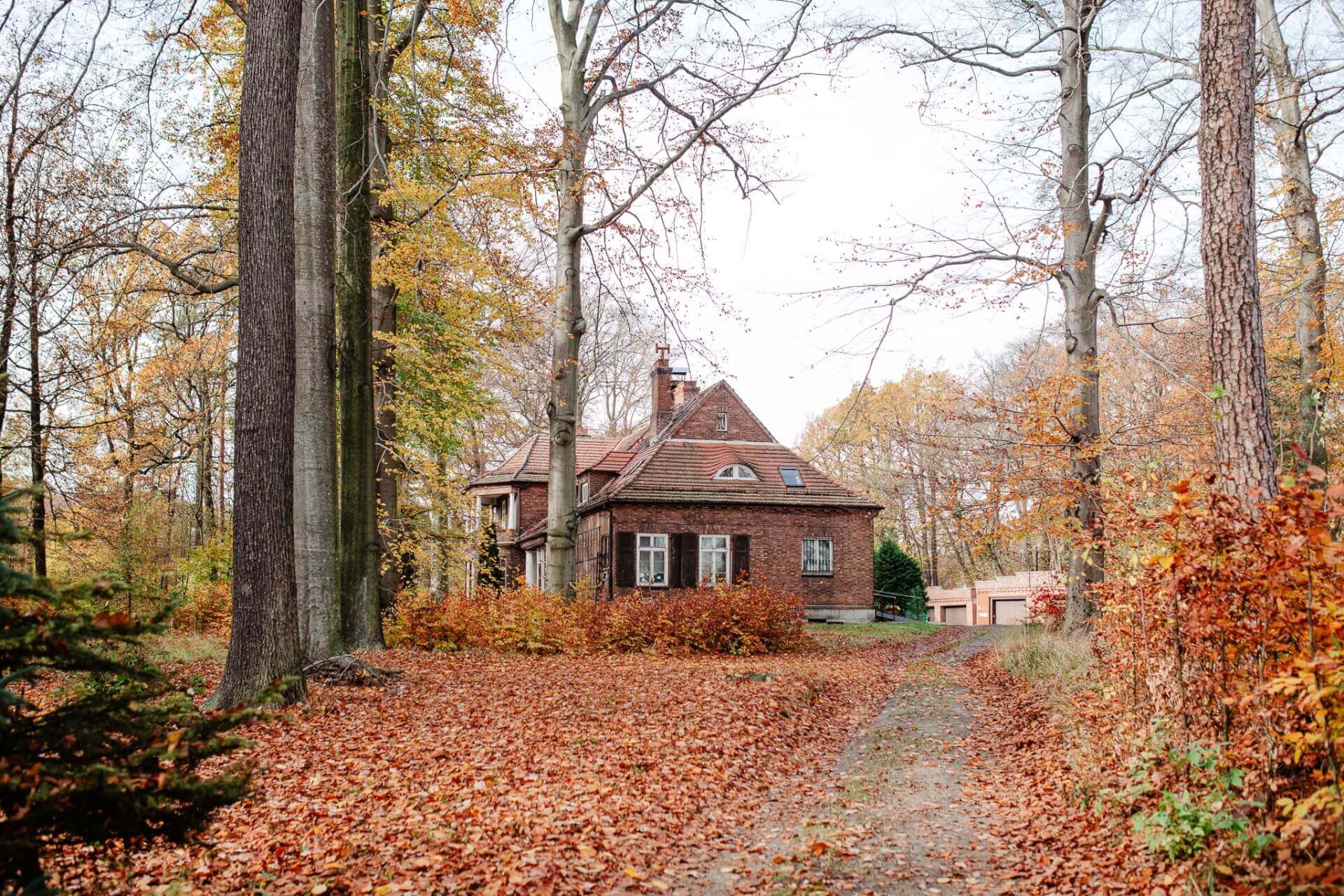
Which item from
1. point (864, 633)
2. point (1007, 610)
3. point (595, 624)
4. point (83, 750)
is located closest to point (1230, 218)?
point (83, 750)

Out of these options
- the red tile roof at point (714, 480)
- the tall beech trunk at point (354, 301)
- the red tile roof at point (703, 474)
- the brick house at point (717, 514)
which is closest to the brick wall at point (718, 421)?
the brick house at point (717, 514)

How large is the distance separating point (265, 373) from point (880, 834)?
6.03 m

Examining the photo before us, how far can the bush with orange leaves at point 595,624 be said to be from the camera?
15.2 metres

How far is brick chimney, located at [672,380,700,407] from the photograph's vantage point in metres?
31.2

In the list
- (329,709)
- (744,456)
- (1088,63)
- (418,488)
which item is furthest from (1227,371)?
(744,456)

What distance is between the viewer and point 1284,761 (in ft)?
14.4

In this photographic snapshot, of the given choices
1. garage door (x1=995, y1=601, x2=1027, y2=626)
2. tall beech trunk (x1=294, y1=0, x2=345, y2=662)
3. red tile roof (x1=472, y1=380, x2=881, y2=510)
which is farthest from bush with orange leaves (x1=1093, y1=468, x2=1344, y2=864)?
garage door (x1=995, y1=601, x2=1027, y2=626)

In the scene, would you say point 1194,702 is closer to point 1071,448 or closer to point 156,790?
point 156,790

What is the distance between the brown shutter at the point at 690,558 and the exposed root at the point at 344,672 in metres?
17.6

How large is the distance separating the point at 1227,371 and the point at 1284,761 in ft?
11.1

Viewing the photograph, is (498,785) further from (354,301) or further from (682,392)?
(682,392)

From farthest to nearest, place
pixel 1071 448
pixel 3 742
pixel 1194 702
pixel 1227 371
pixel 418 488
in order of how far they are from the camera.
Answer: pixel 418 488
pixel 1071 448
pixel 1227 371
pixel 1194 702
pixel 3 742

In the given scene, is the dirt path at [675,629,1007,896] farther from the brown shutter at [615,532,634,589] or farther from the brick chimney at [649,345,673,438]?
the brick chimney at [649,345,673,438]

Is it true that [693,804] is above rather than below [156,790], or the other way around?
below
